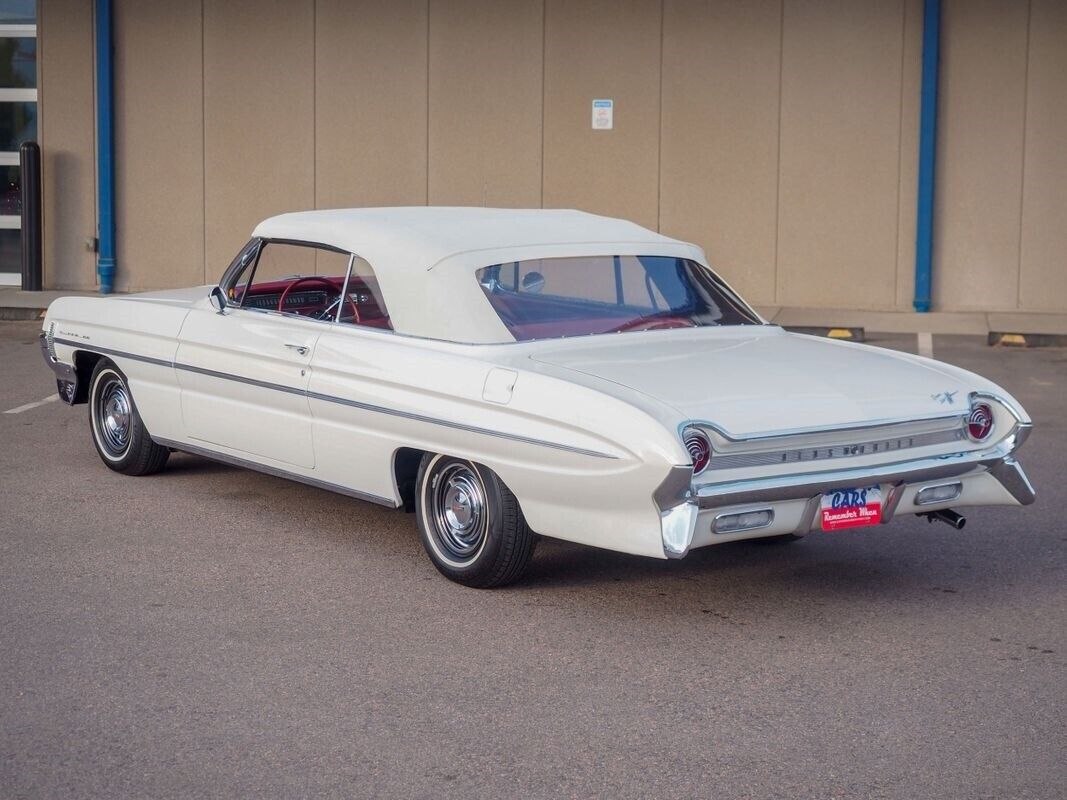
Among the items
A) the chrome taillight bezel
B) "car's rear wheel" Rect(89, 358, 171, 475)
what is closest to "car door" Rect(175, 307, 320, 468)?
"car's rear wheel" Rect(89, 358, 171, 475)

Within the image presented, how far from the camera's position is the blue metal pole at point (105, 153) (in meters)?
16.9

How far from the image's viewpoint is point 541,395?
215 inches

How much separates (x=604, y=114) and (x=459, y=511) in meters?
11.0

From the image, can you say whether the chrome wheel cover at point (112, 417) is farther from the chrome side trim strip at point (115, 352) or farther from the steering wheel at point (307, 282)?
the steering wheel at point (307, 282)

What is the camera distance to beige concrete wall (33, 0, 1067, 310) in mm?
15719

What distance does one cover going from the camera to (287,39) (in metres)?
16.9

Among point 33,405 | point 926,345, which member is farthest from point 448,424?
point 926,345

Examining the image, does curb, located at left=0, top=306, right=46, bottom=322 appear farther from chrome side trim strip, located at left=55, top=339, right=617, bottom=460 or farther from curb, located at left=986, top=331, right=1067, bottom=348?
curb, located at left=986, top=331, right=1067, bottom=348

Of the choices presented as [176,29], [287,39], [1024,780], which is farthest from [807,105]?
[1024,780]

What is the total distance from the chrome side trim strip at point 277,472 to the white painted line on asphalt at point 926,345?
7.30 metres

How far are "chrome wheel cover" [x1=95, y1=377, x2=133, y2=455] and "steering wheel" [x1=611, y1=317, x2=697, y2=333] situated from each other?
9.42ft

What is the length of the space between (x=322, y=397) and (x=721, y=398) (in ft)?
5.95

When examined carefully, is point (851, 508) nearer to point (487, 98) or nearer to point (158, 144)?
point (487, 98)

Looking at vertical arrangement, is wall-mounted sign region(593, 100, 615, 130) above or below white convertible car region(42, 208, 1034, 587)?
above
